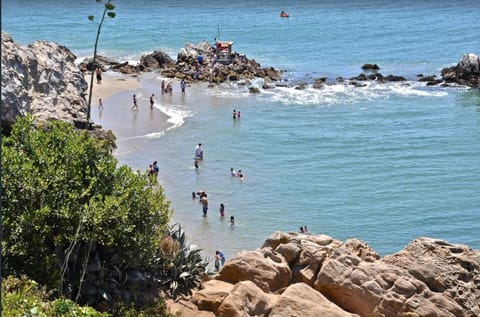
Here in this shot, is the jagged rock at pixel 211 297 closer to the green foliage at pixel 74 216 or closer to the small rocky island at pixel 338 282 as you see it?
the small rocky island at pixel 338 282

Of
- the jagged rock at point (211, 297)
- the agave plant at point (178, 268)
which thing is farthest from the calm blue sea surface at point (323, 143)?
the jagged rock at point (211, 297)

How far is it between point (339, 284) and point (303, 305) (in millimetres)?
2017

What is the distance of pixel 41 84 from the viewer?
4125 cm

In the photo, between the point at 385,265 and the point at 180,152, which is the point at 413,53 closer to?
the point at 180,152

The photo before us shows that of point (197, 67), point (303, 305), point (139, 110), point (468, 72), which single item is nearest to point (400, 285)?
point (303, 305)

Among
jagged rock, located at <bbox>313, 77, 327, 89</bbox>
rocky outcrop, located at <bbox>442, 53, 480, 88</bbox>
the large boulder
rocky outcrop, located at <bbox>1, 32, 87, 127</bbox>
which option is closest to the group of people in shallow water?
rocky outcrop, located at <bbox>1, 32, 87, 127</bbox>

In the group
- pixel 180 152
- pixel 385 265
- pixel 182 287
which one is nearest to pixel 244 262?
pixel 182 287

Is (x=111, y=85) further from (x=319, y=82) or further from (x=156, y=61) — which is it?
(x=319, y=82)

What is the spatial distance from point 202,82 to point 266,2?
3054 inches

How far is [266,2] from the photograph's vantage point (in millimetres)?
138625

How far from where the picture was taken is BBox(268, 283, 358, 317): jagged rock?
15.7 meters

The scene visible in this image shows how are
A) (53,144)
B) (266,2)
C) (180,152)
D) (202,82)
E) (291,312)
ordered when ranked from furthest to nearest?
(266,2)
(202,82)
(180,152)
(53,144)
(291,312)

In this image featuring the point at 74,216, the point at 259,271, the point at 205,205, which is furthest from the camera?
the point at 205,205

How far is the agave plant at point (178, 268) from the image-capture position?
18016mm
